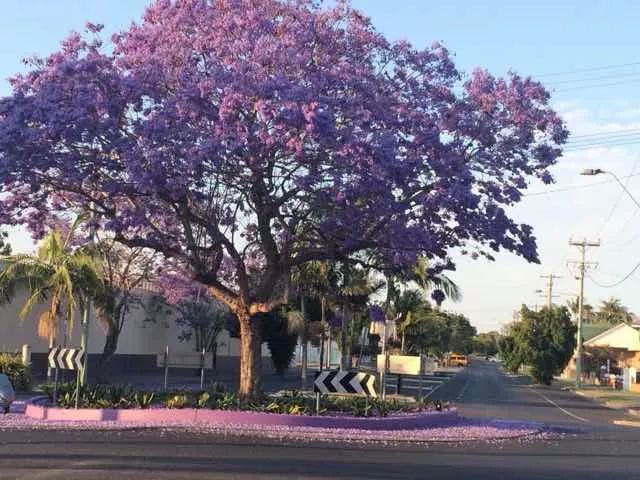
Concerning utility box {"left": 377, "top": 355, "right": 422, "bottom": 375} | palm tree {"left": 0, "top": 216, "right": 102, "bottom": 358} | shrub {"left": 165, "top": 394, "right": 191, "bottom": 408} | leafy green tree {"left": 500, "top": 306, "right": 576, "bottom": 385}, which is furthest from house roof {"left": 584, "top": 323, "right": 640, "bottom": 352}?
shrub {"left": 165, "top": 394, "right": 191, "bottom": 408}

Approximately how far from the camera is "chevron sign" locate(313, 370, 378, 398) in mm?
19109

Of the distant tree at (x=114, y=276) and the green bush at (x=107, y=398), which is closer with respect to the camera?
the green bush at (x=107, y=398)

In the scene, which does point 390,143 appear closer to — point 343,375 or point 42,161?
point 343,375

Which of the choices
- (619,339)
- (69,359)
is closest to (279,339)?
(69,359)

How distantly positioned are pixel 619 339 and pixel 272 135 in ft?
218

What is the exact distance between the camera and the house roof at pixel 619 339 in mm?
74750

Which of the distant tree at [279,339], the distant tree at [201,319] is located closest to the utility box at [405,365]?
the distant tree at [201,319]

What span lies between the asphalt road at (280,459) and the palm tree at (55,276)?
1070 centimetres

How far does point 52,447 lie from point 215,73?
7628mm

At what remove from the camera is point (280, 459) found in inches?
553

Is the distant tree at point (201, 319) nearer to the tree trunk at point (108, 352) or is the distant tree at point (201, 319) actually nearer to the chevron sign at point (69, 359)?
the tree trunk at point (108, 352)

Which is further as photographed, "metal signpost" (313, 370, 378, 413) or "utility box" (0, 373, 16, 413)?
"utility box" (0, 373, 16, 413)

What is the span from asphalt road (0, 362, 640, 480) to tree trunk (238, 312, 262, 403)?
363 cm

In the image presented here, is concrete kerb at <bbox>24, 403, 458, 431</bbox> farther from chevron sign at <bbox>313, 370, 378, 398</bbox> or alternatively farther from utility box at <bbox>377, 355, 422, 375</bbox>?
utility box at <bbox>377, 355, 422, 375</bbox>
